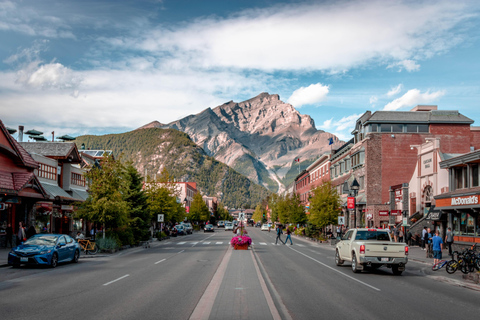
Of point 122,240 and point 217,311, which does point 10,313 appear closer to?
point 217,311

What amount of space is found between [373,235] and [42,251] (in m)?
14.3

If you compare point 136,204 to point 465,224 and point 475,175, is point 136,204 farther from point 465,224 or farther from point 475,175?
point 475,175

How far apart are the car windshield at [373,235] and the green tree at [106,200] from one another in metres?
16.7

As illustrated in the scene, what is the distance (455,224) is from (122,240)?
25.0m

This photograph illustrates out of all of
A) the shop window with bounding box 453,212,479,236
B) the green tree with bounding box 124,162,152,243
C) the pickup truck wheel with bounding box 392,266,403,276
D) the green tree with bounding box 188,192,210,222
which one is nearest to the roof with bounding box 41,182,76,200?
the green tree with bounding box 124,162,152,243

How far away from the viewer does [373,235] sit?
1998cm

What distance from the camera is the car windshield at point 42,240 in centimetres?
2033

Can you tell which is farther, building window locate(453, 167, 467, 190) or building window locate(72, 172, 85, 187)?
building window locate(72, 172, 85, 187)

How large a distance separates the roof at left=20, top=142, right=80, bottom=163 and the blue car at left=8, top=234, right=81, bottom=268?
20.8 meters

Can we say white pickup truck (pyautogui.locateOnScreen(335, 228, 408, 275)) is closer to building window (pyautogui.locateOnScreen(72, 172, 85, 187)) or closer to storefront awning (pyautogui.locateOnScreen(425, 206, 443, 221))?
storefront awning (pyautogui.locateOnScreen(425, 206, 443, 221))

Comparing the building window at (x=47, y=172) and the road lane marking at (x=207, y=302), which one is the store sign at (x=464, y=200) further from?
the building window at (x=47, y=172)

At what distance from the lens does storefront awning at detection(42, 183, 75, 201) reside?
37066 millimetres

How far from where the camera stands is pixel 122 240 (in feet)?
112

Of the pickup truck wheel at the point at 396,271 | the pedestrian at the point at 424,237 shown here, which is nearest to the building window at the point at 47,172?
the pickup truck wheel at the point at 396,271
